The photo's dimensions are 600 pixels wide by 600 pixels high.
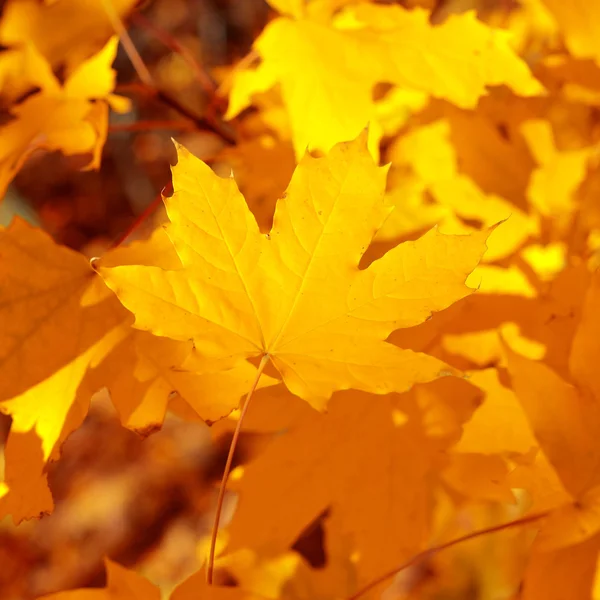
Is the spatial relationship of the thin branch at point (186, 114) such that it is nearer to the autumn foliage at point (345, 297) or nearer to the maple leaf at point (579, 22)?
the autumn foliage at point (345, 297)

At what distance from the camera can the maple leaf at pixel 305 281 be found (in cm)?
55

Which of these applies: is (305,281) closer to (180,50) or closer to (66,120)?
(66,120)

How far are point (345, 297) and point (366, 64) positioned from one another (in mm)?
407

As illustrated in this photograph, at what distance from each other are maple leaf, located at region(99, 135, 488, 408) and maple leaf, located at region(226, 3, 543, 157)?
0.70 ft

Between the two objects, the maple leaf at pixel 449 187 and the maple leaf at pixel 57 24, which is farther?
the maple leaf at pixel 57 24

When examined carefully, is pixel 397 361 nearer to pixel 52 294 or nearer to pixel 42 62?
pixel 52 294

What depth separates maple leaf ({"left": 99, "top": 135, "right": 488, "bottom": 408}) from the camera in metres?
0.55

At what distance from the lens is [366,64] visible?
32.6 inches

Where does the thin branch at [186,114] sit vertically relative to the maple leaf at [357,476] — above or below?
above

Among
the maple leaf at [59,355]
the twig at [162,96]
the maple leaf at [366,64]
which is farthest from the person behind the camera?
the twig at [162,96]

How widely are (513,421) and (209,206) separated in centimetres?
40

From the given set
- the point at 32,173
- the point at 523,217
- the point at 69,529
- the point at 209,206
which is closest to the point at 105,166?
the point at 32,173

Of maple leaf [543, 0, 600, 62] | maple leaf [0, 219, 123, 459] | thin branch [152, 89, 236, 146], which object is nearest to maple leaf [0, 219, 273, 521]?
maple leaf [0, 219, 123, 459]

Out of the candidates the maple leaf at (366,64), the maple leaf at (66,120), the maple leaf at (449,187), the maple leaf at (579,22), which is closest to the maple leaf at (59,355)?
the maple leaf at (66,120)
